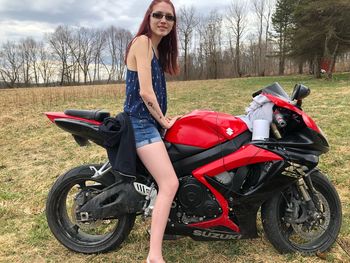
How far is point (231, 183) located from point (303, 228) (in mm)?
839

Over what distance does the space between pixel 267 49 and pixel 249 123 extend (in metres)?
66.4

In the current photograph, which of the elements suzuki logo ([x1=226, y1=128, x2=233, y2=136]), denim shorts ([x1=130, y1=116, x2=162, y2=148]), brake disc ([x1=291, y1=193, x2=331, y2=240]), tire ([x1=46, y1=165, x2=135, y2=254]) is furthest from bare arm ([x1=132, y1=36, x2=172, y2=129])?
brake disc ([x1=291, y1=193, x2=331, y2=240])

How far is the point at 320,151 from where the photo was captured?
3037mm

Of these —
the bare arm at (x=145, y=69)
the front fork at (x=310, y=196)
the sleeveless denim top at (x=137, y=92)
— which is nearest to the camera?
the bare arm at (x=145, y=69)

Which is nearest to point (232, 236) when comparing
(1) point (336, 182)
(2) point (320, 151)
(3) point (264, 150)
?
(3) point (264, 150)

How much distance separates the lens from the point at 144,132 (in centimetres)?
291

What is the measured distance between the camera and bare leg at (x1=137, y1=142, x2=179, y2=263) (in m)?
2.86

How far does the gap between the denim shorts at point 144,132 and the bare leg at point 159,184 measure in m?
0.04

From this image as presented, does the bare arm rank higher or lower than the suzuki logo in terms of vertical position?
higher

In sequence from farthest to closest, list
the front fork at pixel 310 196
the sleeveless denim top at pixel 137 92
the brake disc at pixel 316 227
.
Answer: the brake disc at pixel 316 227 → the front fork at pixel 310 196 → the sleeveless denim top at pixel 137 92

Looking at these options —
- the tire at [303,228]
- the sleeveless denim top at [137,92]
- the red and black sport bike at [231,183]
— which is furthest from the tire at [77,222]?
the tire at [303,228]

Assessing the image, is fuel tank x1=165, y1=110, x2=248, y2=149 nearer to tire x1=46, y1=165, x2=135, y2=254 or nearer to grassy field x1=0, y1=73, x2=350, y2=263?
tire x1=46, y1=165, x2=135, y2=254

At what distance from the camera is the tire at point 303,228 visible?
10.5 feet

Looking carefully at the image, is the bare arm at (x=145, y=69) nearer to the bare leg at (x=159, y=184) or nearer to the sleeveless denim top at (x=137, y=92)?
the sleeveless denim top at (x=137, y=92)
